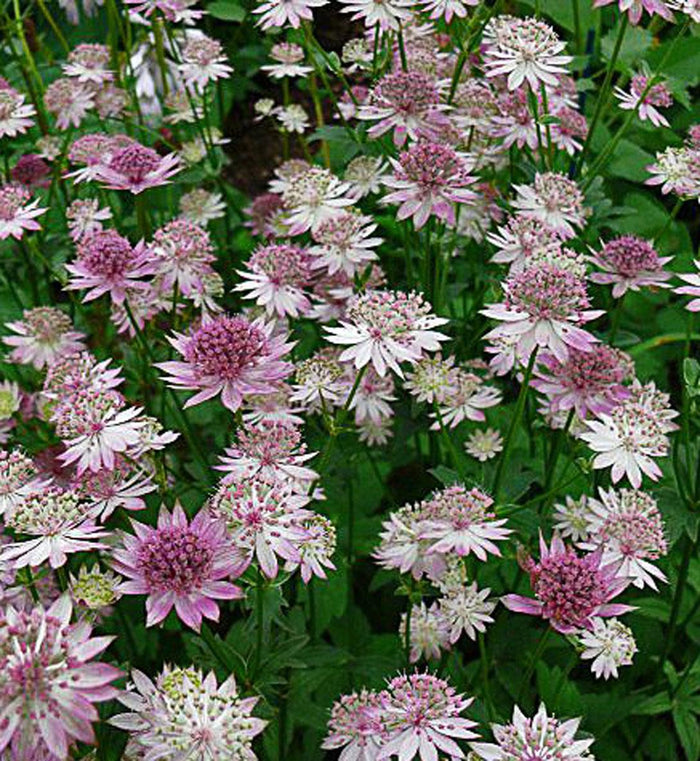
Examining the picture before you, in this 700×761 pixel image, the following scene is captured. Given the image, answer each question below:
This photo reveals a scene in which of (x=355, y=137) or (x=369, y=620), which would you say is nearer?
(x=355, y=137)

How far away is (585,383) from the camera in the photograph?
5.93 ft

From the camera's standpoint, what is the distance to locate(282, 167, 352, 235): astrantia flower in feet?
6.64

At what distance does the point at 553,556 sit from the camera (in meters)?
1.46

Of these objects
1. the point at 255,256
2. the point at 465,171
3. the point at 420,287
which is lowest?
the point at 420,287

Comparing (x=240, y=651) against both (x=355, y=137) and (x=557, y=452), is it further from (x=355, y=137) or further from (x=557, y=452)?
(x=355, y=137)

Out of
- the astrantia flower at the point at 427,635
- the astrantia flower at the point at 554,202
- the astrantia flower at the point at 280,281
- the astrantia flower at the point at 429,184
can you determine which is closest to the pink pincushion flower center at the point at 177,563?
the astrantia flower at the point at 427,635

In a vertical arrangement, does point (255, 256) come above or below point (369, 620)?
above

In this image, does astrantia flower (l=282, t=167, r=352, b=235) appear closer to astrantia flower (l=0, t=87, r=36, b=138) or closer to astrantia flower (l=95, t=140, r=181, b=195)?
astrantia flower (l=95, t=140, r=181, b=195)

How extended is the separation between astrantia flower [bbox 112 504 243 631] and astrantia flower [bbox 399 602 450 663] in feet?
1.72

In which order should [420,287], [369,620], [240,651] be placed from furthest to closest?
[369,620], [420,287], [240,651]

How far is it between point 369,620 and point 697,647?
2.47ft

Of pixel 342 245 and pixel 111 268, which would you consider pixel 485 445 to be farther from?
pixel 111 268

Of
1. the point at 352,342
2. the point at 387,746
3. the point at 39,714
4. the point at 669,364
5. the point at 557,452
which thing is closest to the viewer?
the point at 39,714

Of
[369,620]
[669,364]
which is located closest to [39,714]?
[369,620]
